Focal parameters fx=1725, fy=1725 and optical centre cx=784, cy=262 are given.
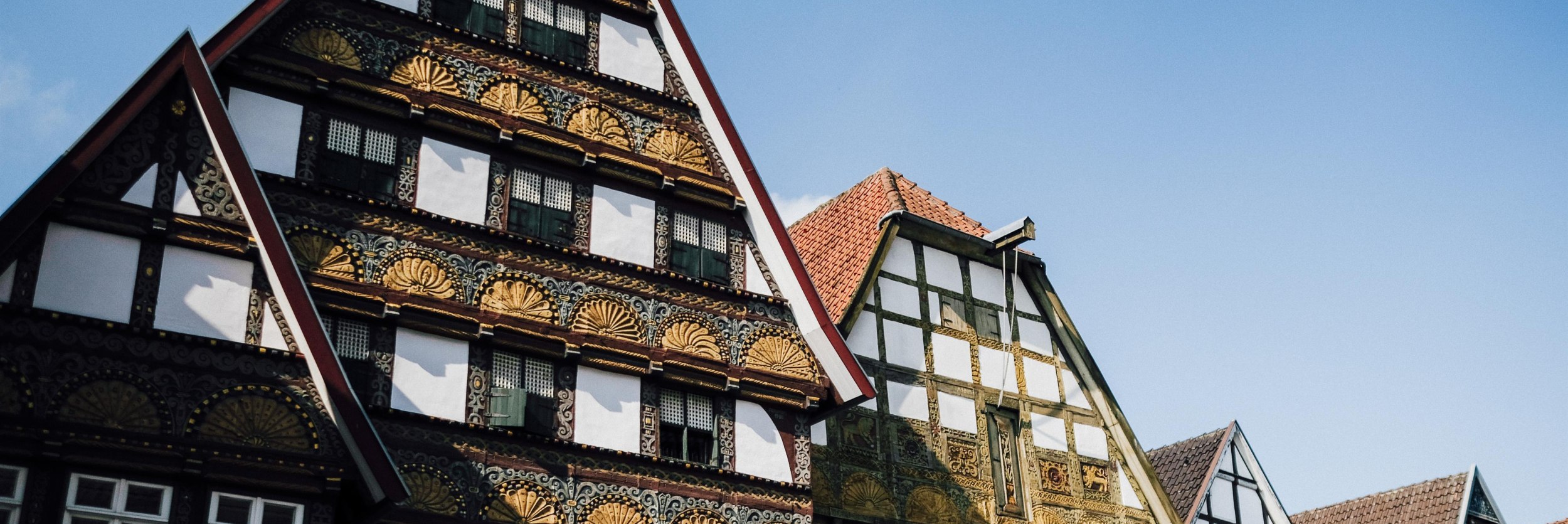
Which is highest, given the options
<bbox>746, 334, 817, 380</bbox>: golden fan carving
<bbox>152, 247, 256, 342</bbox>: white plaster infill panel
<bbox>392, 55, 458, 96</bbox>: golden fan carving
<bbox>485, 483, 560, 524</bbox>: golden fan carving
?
<bbox>392, 55, 458, 96</bbox>: golden fan carving

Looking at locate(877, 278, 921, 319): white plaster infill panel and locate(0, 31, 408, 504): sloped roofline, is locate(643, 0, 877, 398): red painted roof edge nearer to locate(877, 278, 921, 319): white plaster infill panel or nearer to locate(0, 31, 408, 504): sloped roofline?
locate(877, 278, 921, 319): white plaster infill panel

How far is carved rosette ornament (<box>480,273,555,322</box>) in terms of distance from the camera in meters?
15.7

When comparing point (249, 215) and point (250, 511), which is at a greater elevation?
point (249, 215)

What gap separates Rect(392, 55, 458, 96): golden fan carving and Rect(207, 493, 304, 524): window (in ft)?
15.9

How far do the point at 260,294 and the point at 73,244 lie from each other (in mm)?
1440

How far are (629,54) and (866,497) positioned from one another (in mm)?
5363

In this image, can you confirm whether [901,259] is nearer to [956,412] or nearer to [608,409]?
[956,412]

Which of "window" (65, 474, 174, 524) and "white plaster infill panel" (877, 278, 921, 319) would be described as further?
"white plaster infill panel" (877, 278, 921, 319)

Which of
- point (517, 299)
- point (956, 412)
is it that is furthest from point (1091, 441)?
point (517, 299)

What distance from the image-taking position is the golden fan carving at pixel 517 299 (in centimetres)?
1570

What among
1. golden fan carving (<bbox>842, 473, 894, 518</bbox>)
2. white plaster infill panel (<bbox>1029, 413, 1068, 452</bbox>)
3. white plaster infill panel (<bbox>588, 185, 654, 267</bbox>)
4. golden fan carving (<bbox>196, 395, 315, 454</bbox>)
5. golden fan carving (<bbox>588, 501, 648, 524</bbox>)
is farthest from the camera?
white plaster infill panel (<bbox>1029, 413, 1068, 452</bbox>)

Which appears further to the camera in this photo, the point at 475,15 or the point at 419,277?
the point at 475,15

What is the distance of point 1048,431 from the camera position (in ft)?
67.4

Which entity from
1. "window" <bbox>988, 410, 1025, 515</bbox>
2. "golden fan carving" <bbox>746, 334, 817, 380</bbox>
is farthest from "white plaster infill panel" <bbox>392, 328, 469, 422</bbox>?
"window" <bbox>988, 410, 1025, 515</bbox>
